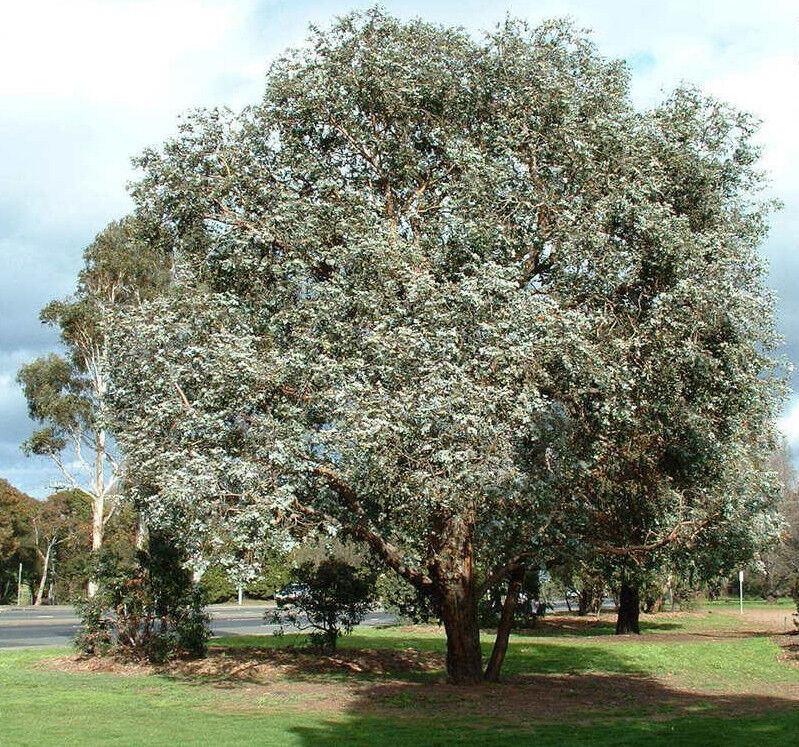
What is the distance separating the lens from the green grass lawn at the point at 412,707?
11.3 metres

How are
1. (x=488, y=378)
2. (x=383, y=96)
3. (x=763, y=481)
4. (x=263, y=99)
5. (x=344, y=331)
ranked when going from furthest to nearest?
1. (x=263, y=99)
2. (x=383, y=96)
3. (x=763, y=481)
4. (x=344, y=331)
5. (x=488, y=378)

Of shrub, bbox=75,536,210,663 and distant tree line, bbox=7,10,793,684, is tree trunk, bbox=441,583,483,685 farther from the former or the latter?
shrub, bbox=75,536,210,663

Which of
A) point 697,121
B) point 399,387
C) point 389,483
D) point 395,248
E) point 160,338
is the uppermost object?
point 697,121

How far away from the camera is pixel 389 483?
13.4 m

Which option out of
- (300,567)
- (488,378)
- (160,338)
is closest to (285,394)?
(160,338)

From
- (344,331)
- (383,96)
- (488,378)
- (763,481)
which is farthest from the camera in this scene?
(383,96)

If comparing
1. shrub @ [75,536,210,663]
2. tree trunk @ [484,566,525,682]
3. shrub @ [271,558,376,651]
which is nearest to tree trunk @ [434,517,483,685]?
tree trunk @ [484,566,525,682]

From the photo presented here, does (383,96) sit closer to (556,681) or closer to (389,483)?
(389,483)

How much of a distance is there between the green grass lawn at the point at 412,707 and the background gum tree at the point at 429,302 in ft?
8.01

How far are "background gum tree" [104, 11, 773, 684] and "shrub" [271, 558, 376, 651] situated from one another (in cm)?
446

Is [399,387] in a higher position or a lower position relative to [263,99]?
lower

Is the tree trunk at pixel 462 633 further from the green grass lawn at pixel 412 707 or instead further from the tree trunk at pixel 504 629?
the green grass lawn at pixel 412 707

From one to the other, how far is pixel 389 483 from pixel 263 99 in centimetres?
870

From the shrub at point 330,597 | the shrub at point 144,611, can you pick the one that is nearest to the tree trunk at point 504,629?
the shrub at point 330,597
